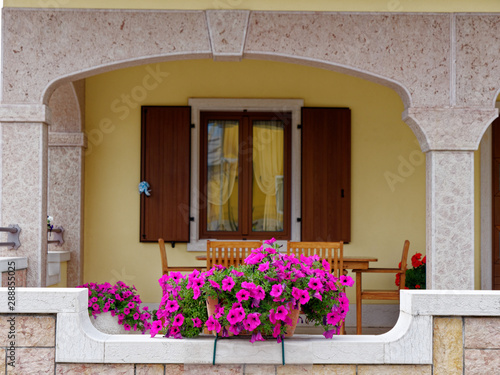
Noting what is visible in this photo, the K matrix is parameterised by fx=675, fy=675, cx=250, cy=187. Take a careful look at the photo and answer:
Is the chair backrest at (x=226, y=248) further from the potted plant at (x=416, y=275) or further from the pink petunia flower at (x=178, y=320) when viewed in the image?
the pink petunia flower at (x=178, y=320)

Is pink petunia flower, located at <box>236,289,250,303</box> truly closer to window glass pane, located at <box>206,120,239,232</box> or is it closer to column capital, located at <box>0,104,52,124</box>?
column capital, located at <box>0,104,52,124</box>

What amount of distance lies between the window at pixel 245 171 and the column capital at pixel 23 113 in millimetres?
2272

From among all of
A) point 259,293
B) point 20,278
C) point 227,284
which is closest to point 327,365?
point 259,293

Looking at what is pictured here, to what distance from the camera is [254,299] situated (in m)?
2.89

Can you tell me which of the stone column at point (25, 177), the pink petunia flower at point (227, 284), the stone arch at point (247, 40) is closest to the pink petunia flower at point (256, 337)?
the pink petunia flower at point (227, 284)

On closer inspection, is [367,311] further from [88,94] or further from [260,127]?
[88,94]

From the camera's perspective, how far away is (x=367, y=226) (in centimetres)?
755

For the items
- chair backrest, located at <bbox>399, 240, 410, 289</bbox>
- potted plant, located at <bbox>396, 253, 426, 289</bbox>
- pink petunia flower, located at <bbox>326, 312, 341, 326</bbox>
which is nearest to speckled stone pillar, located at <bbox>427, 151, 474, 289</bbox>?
chair backrest, located at <bbox>399, 240, 410, 289</bbox>

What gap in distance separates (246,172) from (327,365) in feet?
15.7

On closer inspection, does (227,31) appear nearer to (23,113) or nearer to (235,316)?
(23,113)

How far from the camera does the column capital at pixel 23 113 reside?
522 cm

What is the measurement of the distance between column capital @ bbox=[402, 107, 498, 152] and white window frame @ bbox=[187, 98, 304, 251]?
7.71 feet

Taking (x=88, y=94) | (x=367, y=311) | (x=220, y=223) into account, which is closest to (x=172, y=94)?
(x=88, y=94)

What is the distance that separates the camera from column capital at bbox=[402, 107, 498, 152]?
529 centimetres
